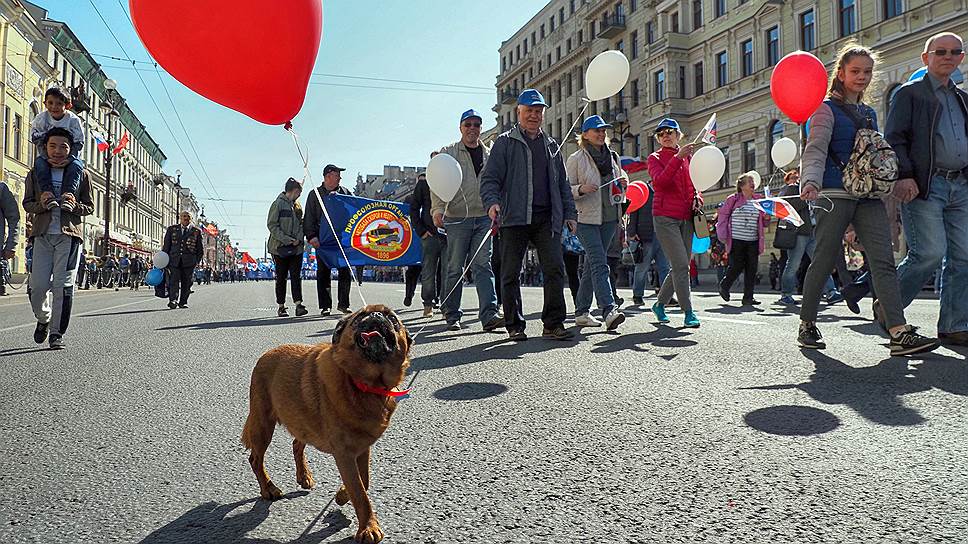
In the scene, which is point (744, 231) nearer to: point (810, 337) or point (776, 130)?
point (810, 337)

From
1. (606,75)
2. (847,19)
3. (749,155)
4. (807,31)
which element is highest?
(807,31)

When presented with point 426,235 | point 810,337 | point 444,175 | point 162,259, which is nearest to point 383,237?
point 426,235

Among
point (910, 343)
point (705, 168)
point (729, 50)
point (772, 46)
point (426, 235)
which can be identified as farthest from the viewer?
point (729, 50)

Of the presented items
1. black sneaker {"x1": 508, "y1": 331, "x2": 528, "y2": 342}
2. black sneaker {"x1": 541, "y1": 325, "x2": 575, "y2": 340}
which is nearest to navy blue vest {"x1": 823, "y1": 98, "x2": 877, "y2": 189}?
black sneaker {"x1": 541, "y1": 325, "x2": 575, "y2": 340}

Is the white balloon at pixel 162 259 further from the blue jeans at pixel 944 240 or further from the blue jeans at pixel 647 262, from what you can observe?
the blue jeans at pixel 944 240

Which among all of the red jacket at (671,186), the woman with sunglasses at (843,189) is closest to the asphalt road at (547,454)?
the woman with sunglasses at (843,189)

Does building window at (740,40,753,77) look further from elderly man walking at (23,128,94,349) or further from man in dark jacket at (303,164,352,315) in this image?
elderly man walking at (23,128,94,349)

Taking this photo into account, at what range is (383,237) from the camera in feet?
34.5

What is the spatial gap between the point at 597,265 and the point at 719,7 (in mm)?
35325

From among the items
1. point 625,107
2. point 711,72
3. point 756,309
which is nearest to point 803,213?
point 756,309

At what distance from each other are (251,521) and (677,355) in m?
3.53

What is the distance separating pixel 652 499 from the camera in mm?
2100

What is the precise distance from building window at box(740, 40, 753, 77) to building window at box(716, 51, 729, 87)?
124cm

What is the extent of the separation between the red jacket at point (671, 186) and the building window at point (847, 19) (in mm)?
26320
